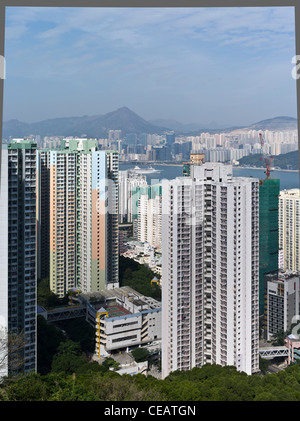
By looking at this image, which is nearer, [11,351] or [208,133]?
[11,351]

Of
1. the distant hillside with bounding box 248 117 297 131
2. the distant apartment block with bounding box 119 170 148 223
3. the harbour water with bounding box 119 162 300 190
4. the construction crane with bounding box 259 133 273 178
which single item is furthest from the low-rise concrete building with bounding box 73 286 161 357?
the distant hillside with bounding box 248 117 297 131

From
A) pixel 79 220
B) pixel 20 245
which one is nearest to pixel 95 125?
pixel 20 245

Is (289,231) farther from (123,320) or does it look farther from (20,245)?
(20,245)

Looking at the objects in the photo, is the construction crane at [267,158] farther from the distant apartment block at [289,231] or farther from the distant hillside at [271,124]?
the distant apartment block at [289,231]

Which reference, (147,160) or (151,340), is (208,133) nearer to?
(147,160)

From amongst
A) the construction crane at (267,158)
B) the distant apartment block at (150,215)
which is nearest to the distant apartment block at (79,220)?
the distant apartment block at (150,215)

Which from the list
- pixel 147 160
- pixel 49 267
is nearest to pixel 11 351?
pixel 147 160
